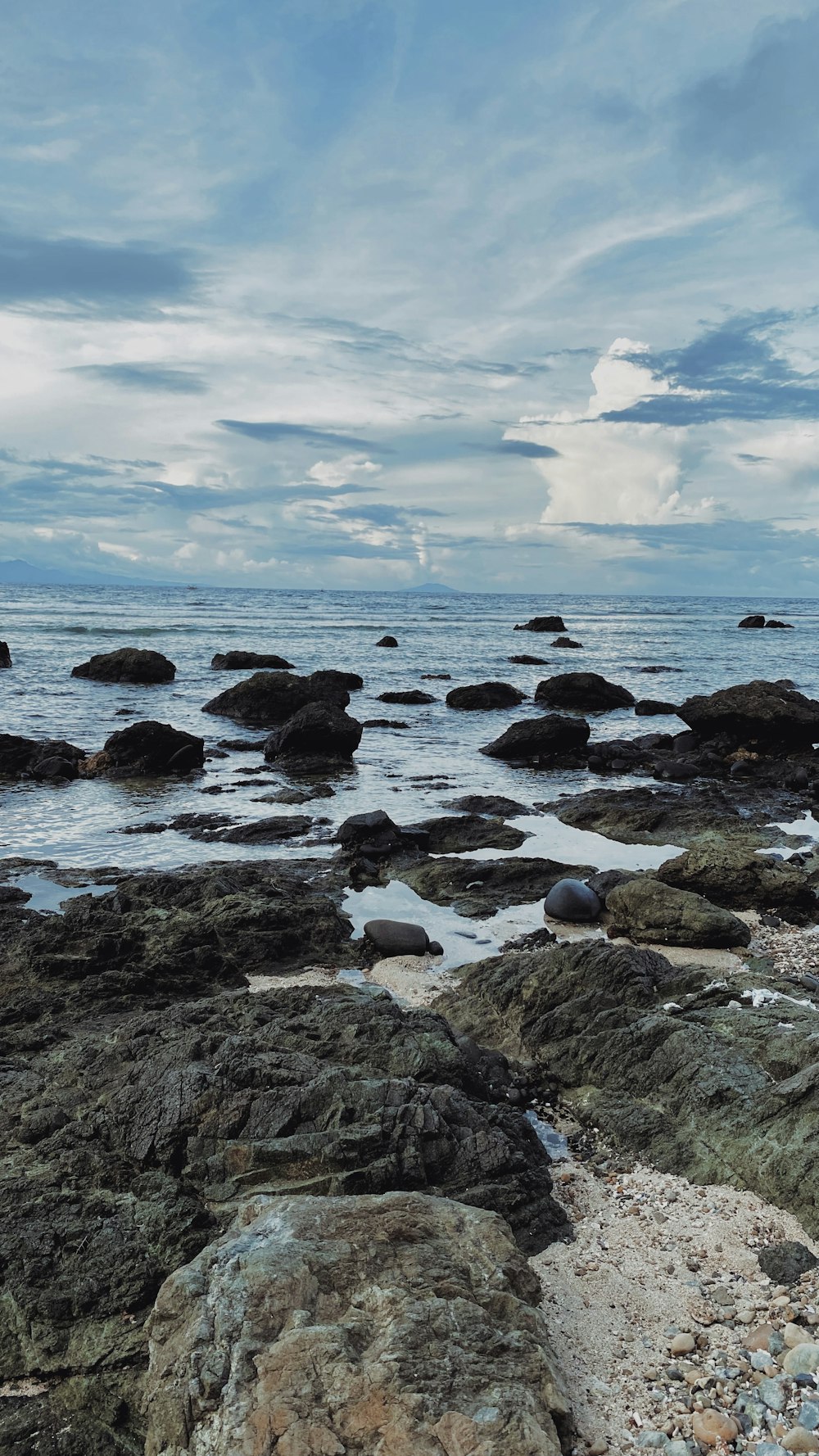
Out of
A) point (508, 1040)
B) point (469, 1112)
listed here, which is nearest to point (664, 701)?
point (508, 1040)

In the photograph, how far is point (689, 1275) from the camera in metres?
4.36

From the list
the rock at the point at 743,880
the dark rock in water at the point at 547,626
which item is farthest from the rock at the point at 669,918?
the dark rock in water at the point at 547,626

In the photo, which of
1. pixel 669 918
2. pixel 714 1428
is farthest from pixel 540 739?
pixel 714 1428

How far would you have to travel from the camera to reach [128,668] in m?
32.7

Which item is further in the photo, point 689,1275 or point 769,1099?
point 769,1099

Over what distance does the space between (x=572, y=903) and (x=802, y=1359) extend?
623 centimetres

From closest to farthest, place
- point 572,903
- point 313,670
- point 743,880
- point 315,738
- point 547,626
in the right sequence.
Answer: point 572,903
point 743,880
point 315,738
point 313,670
point 547,626

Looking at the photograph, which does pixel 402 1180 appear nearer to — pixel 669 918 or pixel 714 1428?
pixel 714 1428

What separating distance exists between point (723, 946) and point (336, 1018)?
450 centimetres

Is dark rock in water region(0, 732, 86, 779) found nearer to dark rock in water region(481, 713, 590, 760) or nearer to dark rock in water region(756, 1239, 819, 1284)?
dark rock in water region(481, 713, 590, 760)

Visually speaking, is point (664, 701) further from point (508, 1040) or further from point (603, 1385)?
point (603, 1385)

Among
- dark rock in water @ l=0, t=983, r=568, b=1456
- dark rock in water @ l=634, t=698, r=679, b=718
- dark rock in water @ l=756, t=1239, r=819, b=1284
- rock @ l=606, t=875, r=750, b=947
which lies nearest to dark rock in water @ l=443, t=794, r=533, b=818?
rock @ l=606, t=875, r=750, b=947

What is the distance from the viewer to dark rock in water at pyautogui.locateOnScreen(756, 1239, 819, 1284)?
4.27 metres

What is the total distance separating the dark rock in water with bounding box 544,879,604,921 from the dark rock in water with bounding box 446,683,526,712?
59.9ft
